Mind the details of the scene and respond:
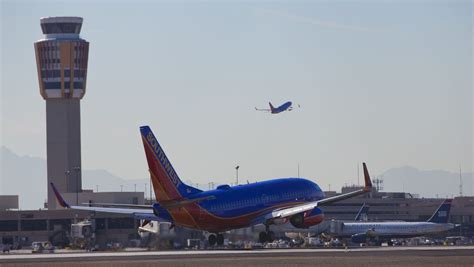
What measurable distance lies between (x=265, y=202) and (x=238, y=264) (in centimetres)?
2656

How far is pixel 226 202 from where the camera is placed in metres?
111

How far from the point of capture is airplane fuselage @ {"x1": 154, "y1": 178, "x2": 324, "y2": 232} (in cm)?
10881

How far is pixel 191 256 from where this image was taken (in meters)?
98.6

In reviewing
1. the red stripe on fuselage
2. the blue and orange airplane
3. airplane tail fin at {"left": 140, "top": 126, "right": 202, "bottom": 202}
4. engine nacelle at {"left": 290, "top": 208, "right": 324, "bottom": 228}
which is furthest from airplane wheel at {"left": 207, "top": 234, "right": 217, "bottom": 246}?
airplane tail fin at {"left": 140, "top": 126, "right": 202, "bottom": 202}

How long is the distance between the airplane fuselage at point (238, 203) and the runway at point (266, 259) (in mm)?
4037

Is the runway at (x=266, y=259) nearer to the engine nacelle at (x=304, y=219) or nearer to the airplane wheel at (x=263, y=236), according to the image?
the airplane wheel at (x=263, y=236)

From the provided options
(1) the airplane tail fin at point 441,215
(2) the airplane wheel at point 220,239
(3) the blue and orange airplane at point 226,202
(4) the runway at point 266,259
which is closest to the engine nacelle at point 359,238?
(1) the airplane tail fin at point 441,215

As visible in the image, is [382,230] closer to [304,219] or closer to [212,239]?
[304,219]

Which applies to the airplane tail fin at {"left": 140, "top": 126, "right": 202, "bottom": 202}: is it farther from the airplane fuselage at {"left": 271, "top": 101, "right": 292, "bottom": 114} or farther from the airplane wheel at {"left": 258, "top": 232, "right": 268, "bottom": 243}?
the airplane fuselage at {"left": 271, "top": 101, "right": 292, "bottom": 114}

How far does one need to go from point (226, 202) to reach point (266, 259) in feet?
58.1

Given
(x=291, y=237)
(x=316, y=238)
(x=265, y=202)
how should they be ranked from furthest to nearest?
(x=291, y=237), (x=316, y=238), (x=265, y=202)

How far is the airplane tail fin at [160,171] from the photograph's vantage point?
105438mm

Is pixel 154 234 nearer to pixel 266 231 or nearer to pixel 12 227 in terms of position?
pixel 266 231

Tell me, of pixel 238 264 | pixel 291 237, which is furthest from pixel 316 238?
pixel 238 264
